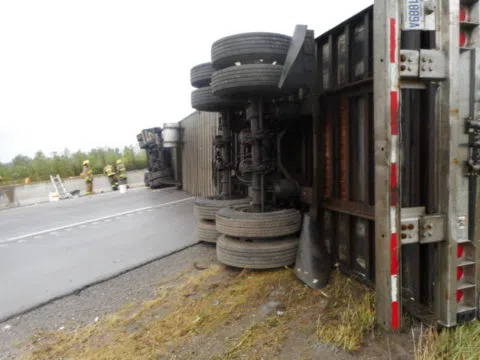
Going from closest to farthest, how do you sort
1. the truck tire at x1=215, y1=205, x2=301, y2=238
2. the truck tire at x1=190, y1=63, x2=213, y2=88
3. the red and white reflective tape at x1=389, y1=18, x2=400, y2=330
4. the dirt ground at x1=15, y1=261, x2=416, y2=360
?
the red and white reflective tape at x1=389, y1=18, x2=400, y2=330
the dirt ground at x1=15, y1=261, x2=416, y2=360
the truck tire at x1=215, y1=205, x2=301, y2=238
the truck tire at x1=190, y1=63, x2=213, y2=88

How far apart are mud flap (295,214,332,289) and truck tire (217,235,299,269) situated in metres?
0.12

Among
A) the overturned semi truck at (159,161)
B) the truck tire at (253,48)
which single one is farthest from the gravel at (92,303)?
the overturned semi truck at (159,161)

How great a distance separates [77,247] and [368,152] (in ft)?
16.5

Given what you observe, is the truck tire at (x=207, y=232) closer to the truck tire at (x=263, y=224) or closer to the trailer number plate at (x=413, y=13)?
the truck tire at (x=263, y=224)

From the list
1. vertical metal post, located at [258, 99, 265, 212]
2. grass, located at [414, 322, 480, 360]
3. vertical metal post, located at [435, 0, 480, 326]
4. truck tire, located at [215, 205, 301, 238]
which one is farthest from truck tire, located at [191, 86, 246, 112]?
grass, located at [414, 322, 480, 360]

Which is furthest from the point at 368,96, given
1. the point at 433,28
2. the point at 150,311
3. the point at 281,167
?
the point at 150,311

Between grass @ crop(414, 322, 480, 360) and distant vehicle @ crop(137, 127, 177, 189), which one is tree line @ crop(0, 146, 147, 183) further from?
grass @ crop(414, 322, 480, 360)

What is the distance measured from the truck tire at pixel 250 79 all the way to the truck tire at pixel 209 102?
4.46 feet

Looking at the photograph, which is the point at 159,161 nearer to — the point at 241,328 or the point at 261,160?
the point at 261,160

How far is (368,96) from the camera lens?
311 cm

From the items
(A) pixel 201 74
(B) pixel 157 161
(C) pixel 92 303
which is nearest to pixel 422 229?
(C) pixel 92 303

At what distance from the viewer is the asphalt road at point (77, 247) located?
4188 mm

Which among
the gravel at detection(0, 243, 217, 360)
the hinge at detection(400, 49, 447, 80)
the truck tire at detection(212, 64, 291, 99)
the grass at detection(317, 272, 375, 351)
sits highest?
the truck tire at detection(212, 64, 291, 99)

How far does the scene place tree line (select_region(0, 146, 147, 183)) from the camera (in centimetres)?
3125
